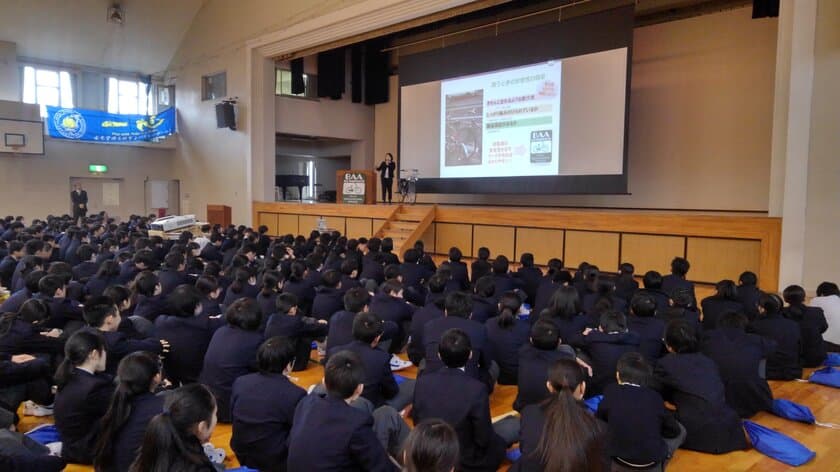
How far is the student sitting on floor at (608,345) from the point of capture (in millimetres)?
3680

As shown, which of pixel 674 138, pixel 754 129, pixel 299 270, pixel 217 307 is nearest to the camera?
pixel 217 307

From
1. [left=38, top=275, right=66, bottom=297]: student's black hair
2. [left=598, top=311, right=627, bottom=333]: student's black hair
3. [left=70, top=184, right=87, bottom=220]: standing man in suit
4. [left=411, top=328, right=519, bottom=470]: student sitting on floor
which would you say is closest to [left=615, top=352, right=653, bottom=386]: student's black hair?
[left=411, top=328, right=519, bottom=470]: student sitting on floor

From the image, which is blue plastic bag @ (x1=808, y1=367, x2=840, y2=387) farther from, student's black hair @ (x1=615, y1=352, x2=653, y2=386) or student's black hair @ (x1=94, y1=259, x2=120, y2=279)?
student's black hair @ (x1=94, y1=259, x2=120, y2=279)

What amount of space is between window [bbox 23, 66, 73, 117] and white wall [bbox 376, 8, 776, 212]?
16.1 meters

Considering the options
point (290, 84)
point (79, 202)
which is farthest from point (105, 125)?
point (290, 84)

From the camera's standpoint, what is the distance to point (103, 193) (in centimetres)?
1719

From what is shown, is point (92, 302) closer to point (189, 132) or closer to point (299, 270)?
point (299, 270)

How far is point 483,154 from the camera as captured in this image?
11352mm

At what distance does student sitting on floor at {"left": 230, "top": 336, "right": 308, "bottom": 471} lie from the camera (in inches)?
102

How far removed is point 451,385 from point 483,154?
905 centimetres

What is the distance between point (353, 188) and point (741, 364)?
10.3 metres

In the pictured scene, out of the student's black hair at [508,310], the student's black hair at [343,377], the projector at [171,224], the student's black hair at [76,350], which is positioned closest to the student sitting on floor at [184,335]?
the student's black hair at [76,350]

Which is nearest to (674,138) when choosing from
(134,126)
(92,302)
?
(92,302)

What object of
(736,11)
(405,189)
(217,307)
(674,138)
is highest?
(736,11)
